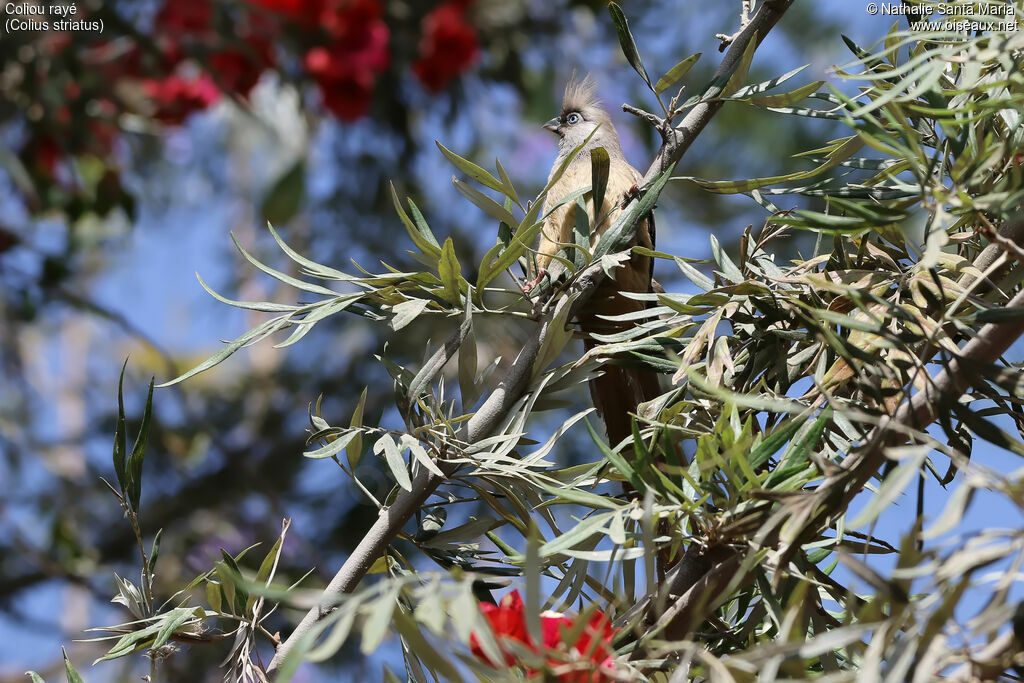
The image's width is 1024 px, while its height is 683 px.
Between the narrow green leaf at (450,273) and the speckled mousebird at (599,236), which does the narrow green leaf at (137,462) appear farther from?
the speckled mousebird at (599,236)

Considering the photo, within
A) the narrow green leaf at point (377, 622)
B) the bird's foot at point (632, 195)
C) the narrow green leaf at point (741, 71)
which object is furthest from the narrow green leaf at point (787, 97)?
the narrow green leaf at point (377, 622)

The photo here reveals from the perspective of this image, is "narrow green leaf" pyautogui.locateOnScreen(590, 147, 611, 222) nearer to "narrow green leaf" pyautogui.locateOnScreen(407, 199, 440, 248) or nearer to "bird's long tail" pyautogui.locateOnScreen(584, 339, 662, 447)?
"narrow green leaf" pyautogui.locateOnScreen(407, 199, 440, 248)

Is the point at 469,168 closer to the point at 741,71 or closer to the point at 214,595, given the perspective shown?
the point at 741,71

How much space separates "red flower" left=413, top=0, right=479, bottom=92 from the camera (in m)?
3.24

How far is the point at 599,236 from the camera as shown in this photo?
115cm

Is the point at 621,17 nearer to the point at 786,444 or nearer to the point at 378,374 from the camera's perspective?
the point at 786,444

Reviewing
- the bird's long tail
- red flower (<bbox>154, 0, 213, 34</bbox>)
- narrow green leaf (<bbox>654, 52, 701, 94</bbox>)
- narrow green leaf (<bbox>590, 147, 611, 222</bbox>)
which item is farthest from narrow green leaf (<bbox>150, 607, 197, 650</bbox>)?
red flower (<bbox>154, 0, 213, 34</bbox>)

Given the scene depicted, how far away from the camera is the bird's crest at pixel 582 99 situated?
8.84ft

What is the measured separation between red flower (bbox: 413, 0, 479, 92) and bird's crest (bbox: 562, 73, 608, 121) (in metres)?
0.66

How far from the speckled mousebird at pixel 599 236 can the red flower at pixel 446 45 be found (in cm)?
65

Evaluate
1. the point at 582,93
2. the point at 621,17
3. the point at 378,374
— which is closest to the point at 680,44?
the point at 582,93

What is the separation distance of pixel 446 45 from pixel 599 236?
232 cm

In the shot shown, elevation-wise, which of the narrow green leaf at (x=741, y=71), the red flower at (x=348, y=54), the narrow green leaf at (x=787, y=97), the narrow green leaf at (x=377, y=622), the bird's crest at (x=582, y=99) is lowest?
the narrow green leaf at (x=377, y=622)

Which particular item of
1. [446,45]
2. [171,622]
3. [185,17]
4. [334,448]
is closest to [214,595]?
[171,622]
